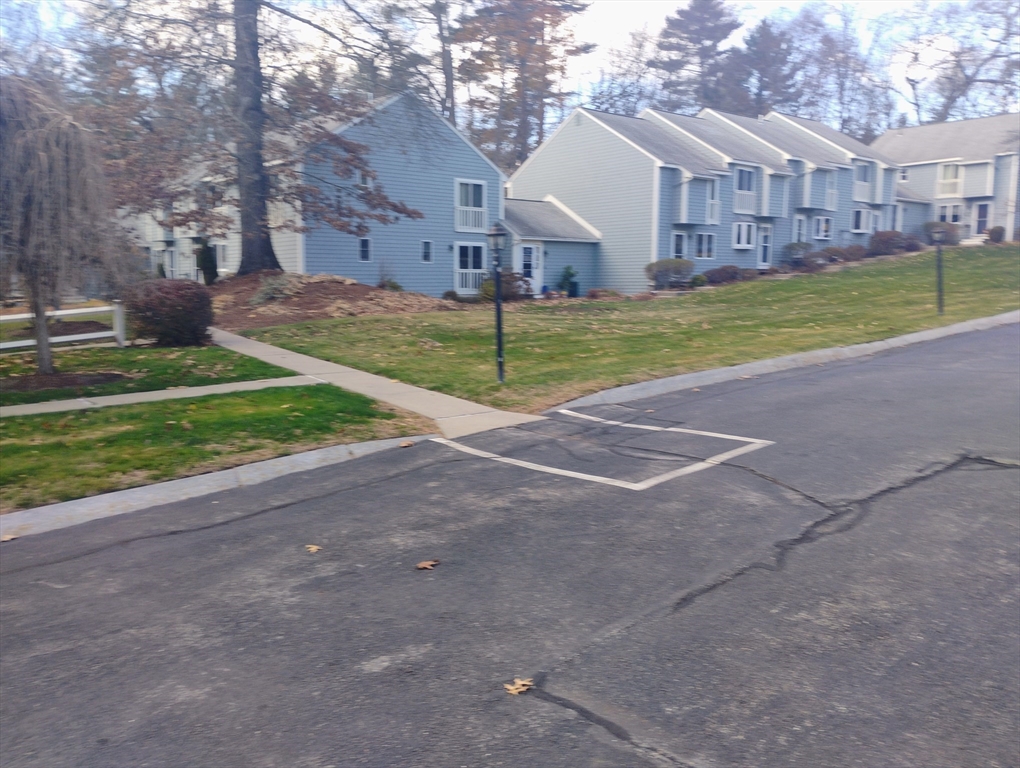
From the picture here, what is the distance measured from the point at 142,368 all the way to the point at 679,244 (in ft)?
97.3

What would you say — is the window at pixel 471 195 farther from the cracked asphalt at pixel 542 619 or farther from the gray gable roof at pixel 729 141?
the cracked asphalt at pixel 542 619

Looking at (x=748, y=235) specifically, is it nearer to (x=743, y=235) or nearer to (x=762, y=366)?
(x=743, y=235)

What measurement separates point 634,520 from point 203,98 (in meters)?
21.8

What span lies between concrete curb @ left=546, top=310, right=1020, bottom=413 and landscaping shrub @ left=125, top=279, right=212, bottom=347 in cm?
890

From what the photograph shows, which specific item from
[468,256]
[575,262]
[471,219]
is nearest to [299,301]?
[468,256]

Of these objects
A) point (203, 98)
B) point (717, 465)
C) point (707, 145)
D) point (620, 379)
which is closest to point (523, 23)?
point (707, 145)

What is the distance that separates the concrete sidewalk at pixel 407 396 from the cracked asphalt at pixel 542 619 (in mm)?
1919

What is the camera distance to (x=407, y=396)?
12.7m

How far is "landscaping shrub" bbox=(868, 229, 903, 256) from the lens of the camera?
4694cm

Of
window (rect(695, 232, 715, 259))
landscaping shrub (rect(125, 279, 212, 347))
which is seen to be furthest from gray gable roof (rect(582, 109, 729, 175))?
landscaping shrub (rect(125, 279, 212, 347))

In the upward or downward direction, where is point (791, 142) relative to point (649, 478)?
upward

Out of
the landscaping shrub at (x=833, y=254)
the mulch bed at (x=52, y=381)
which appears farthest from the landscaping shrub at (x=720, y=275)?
the mulch bed at (x=52, y=381)

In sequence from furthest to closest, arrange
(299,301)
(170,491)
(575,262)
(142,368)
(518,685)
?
1. (575,262)
2. (299,301)
3. (142,368)
4. (170,491)
5. (518,685)

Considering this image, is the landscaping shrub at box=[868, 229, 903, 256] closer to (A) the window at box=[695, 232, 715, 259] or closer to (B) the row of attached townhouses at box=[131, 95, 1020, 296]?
(B) the row of attached townhouses at box=[131, 95, 1020, 296]
